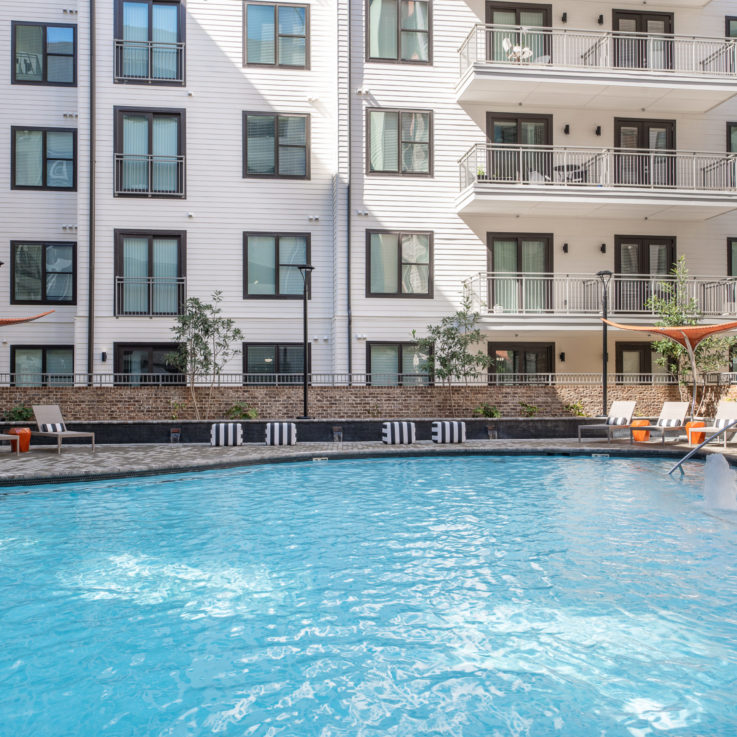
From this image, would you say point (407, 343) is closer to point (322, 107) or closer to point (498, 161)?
point (498, 161)

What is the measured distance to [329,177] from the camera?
20594mm

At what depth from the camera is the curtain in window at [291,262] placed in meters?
20.3

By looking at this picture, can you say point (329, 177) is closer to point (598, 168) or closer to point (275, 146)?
point (275, 146)

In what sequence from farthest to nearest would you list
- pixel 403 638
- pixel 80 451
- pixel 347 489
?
pixel 80 451 < pixel 347 489 < pixel 403 638

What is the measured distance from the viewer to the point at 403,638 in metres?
5.48

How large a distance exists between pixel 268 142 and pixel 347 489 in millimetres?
12389

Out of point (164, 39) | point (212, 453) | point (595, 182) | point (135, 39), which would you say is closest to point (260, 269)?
point (164, 39)

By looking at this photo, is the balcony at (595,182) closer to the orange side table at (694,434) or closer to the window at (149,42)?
the orange side table at (694,434)

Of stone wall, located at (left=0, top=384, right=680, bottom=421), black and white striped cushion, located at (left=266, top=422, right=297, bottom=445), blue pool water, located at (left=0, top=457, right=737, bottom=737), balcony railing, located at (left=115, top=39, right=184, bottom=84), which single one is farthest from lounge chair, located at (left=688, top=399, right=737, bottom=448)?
balcony railing, located at (left=115, top=39, right=184, bottom=84)

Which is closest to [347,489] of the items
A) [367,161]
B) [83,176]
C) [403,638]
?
[403,638]

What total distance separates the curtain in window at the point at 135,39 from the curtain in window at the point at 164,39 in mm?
221

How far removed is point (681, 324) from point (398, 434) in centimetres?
835

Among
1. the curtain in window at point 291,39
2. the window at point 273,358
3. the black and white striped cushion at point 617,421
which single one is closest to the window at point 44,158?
the curtain in window at point 291,39

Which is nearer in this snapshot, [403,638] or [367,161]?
[403,638]
